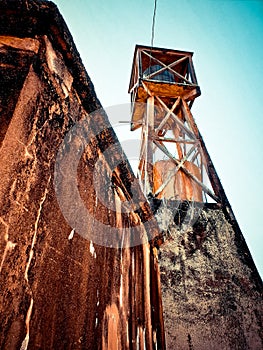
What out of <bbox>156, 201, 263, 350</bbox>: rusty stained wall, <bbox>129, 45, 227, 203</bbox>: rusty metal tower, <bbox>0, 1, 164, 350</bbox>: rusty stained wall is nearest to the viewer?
<bbox>0, 1, 164, 350</bbox>: rusty stained wall

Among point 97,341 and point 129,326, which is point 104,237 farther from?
point 129,326

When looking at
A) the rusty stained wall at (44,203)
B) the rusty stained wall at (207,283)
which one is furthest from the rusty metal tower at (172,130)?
the rusty stained wall at (44,203)

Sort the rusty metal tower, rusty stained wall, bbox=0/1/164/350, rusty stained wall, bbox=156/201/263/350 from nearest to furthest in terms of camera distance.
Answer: rusty stained wall, bbox=0/1/164/350 → rusty stained wall, bbox=156/201/263/350 → the rusty metal tower

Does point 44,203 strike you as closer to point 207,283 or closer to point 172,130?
point 207,283

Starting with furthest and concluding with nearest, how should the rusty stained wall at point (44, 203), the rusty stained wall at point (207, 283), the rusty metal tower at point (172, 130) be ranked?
1. the rusty metal tower at point (172, 130)
2. the rusty stained wall at point (207, 283)
3. the rusty stained wall at point (44, 203)

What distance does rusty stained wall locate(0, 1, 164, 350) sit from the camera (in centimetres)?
79

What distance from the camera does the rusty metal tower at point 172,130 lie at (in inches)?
167

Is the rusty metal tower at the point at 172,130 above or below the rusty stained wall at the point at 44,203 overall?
above

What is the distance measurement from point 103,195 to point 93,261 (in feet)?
1.44

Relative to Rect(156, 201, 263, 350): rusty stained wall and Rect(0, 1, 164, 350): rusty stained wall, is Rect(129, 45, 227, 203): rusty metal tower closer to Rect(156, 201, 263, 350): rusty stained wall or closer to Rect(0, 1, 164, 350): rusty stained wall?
Rect(156, 201, 263, 350): rusty stained wall

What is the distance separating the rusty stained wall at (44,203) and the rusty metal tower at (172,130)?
250cm

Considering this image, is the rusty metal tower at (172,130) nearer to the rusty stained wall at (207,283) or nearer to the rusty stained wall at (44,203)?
the rusty stained wall at (207,283)

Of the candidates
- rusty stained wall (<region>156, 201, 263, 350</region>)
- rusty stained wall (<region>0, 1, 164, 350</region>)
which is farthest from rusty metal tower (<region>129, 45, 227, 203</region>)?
rusty stained wall (<region>0, 1, 164, 350</region>)

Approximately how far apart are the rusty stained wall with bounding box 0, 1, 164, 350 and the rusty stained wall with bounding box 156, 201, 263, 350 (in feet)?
4.48
